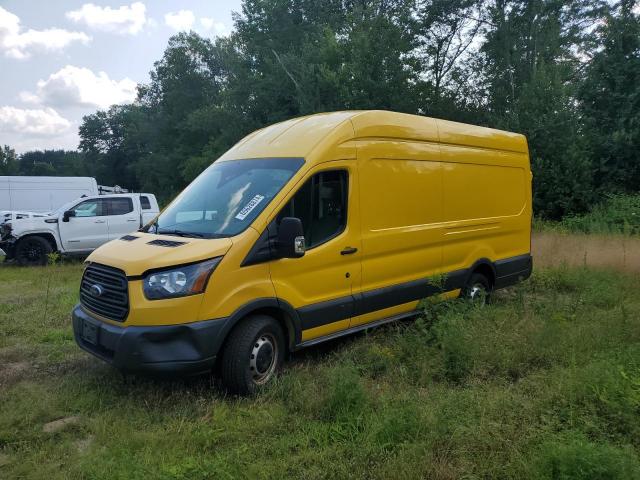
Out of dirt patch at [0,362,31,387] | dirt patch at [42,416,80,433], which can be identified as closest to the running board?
dirt patch at [42,416,80,433]

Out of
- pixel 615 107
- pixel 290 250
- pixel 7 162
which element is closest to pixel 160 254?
pixel 290 250

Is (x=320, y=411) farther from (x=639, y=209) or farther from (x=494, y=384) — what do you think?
(x=639, y=209)

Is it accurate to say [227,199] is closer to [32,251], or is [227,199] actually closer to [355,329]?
[355,329]

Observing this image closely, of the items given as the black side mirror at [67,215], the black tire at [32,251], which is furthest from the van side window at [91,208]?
the black tire at [32,251]

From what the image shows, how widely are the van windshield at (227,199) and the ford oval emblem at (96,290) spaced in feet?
2.41

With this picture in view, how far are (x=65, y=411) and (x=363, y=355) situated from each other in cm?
266

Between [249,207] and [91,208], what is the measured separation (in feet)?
30.7

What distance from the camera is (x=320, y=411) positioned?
384 centimetres

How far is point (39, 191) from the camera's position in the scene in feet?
76.9

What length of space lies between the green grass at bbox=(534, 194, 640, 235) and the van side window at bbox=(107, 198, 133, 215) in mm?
11232

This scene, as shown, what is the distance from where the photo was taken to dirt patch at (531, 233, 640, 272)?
367 inches

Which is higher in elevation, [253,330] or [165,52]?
[165,52]

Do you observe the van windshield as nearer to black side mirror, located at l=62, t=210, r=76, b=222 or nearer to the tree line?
black side mirror, located at l=62, t=210, r=76, b=222

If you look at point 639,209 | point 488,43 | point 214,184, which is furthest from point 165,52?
point 214,184
